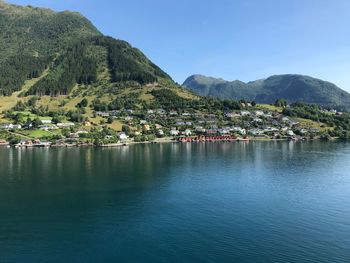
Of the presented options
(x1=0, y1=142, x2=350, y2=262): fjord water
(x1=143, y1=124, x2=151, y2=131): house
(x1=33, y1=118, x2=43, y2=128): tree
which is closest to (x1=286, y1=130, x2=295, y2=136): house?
(x1=143, y1=124, x2=151, y2=131): house

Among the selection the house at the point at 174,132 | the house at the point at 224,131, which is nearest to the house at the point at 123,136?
the house at the point at 174,132

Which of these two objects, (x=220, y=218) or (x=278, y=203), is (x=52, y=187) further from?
(x=278, y=203)

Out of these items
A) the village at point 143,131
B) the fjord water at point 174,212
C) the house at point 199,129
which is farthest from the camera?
the house at point 199,129

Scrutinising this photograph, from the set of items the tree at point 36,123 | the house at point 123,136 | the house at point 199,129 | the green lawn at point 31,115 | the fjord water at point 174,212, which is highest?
the green lawn at point 31,115

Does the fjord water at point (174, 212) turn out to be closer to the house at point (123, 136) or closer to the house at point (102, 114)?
the house at point (123, 136)

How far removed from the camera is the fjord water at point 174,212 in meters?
38.7

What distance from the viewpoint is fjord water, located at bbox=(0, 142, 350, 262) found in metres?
38.7

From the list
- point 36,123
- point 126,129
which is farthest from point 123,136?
point 36,123

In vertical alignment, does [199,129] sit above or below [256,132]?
above

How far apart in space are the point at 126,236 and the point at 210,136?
14012 cm

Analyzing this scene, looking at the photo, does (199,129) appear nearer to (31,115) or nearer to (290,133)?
(290,133)

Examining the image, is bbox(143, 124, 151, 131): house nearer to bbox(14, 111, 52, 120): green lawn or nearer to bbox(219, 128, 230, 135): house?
bbox(219, 128, 230, 135): house

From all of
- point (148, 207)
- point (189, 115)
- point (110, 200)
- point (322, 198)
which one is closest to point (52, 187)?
point (110, 200)

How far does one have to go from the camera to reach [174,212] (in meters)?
52.9
